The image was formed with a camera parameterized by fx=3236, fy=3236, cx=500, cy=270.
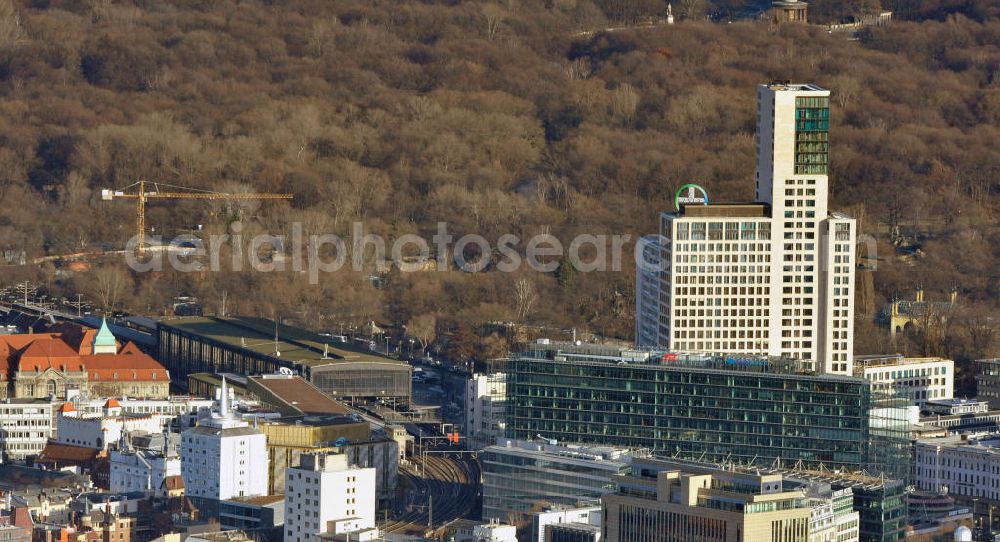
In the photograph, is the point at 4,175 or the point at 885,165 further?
the point at 4,175

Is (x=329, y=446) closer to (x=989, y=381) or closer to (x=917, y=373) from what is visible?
(x=917, y=373)

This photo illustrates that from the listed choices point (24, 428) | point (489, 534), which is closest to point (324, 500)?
point (489, 534)

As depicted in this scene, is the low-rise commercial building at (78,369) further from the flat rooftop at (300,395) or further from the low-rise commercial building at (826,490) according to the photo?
the low-rise commercial building at (826,490)

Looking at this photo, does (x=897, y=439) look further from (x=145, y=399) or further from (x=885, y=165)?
(x=885, y=165)

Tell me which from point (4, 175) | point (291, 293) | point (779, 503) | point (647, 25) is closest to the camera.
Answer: point (779, 503)

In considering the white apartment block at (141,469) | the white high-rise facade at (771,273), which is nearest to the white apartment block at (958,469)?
the white high-rise facade at (771,273)

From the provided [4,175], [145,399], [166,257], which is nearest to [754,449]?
[145,399]

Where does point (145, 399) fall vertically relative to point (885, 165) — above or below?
below

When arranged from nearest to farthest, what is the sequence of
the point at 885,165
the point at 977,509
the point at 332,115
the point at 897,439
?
the point at 897,439 → the point at 977,509 → the point at 885,165 → the point at 332,115

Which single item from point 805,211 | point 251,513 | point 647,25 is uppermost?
point 647,25
